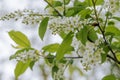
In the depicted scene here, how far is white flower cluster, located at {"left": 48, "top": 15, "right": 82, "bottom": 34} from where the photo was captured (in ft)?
4.23

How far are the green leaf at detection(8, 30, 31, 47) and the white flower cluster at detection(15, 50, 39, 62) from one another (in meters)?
0.16

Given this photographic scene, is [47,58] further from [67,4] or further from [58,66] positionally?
[67,4]

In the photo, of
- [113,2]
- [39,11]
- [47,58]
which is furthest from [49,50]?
[113,2]

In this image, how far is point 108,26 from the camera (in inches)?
59.7

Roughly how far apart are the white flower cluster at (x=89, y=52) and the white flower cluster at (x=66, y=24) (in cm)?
9

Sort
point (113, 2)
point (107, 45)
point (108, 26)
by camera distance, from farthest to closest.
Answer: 1. point (108, 26)
2. point (107, 45)
3. point (113, 2)

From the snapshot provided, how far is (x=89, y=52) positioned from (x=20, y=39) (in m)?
0.45

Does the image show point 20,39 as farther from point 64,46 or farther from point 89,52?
point 89,52

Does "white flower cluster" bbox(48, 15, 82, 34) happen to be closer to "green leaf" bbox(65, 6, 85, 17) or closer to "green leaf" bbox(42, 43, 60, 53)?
"green leaf" bbox(65, 6, 85, 17)

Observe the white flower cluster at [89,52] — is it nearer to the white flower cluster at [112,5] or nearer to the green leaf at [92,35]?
the green leaf at [92,35]

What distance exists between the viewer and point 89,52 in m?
1.34

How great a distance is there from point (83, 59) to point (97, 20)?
0.16 m

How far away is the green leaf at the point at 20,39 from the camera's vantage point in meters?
1.66

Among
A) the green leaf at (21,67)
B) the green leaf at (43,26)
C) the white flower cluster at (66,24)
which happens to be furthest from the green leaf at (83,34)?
the green leaf at (21,67)
